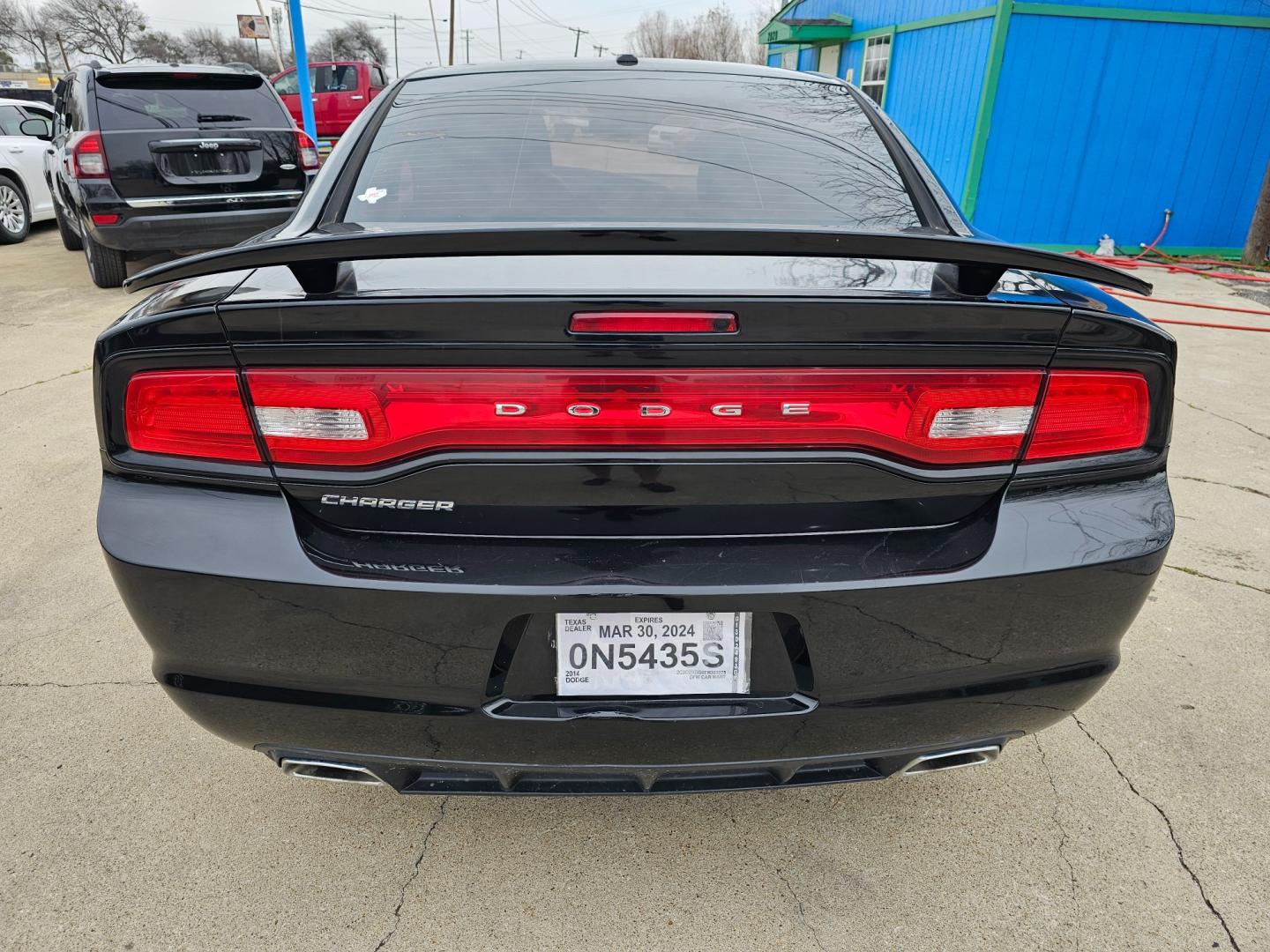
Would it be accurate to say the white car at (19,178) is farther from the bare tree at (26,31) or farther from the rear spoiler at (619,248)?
the bare tree at (26,31)

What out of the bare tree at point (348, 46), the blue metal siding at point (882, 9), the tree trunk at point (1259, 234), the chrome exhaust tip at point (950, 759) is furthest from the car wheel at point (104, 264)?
the bare tree at point (348, 46)

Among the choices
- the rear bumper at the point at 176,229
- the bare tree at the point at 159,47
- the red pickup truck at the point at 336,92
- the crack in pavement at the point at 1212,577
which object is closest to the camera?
the crack in pavement at the point at 1212,577

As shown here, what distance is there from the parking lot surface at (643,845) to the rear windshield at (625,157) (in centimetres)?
139

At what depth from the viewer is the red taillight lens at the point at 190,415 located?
4.52 feet

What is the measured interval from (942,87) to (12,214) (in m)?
12.0

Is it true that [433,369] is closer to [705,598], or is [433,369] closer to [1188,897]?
[705,598]

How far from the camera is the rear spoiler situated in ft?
4.25

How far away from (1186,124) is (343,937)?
12.7 meters

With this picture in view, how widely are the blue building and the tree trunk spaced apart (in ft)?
2.18

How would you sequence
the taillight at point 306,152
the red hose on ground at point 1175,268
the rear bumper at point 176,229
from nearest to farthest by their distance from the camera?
the rear bumper at point 176,229, the taillight at point 306,152, the red hose on ground at point 1175,268

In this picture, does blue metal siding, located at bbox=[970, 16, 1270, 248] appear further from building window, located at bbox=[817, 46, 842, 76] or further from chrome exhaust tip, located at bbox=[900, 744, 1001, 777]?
chrome exhaust tip, located at bbox=[900, 744, 1001, 777]

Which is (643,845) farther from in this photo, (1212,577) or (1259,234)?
(1259,234)

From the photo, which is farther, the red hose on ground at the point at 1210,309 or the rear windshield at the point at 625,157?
the red hose on ground at the point at 1210,309

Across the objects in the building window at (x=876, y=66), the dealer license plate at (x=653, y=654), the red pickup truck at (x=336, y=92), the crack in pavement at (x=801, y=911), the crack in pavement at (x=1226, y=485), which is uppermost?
the building window at (x=876, y=66)
